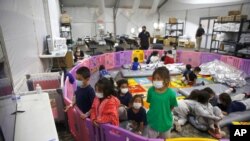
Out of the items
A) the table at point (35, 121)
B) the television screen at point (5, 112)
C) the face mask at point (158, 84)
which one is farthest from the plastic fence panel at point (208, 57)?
the television screen at point (5, 112)

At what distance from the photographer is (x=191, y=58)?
7.74 m

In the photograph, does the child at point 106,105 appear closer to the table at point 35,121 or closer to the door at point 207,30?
the table at point 35,121

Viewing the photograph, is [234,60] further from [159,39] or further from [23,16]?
[159,39]

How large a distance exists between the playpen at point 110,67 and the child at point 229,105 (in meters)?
2.19

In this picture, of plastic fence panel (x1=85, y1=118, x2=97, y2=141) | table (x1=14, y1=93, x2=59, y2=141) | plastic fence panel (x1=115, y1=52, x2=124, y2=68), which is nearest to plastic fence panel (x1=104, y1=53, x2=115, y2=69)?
plastic fence panel (x1=115, y1=52, x2=124, y2=68)

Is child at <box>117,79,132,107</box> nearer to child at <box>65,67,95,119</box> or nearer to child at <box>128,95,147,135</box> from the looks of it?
child at <box>128,95,147,135</box>

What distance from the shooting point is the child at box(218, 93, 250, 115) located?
134 inches

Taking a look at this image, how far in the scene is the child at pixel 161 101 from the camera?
6.70 ft

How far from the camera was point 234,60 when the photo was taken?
6219 mm

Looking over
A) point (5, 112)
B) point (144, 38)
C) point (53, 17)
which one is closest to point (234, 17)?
point (144, 38)

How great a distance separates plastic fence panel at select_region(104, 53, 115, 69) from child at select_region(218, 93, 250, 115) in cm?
478

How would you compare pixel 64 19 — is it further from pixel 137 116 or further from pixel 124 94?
pixel 137 116

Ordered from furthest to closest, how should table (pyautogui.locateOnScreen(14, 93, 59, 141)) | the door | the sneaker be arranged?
the door < the sneaker < table (pyautogui.locateOnScreen(14, 93, 59, 141))

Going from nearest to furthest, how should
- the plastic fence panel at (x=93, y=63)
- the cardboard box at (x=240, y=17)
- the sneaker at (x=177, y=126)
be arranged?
the sneaker at (x=177, y=126) → the plastic fence panel at (x=93, y=63) → the cardboard box at (x=240, y=17)
